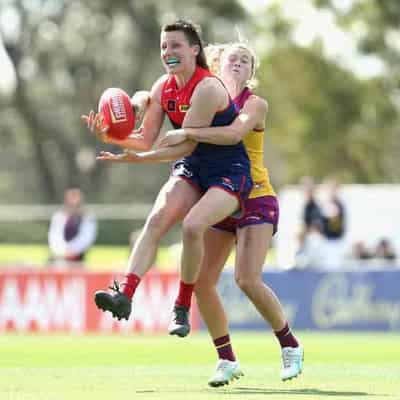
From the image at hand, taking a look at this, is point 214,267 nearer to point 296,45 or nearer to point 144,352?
point 144,352

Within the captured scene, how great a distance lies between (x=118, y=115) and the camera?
378 inches

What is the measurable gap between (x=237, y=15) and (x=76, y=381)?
1739 inches

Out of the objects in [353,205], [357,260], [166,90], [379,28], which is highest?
[379,28]

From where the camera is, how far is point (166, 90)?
32.1 feet

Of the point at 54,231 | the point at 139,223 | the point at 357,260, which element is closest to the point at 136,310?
the point at 54,231

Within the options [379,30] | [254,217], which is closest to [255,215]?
[254,217]

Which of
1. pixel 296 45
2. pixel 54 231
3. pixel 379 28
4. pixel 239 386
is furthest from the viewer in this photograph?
pixel 296 45

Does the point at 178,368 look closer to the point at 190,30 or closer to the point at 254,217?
the point at 254,217

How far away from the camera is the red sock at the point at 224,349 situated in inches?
392

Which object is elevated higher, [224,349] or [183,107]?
[183,107]

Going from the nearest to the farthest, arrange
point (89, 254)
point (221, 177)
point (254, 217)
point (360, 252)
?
point (221, 177), point (254, 217), point (360, 252), point (89, 254)

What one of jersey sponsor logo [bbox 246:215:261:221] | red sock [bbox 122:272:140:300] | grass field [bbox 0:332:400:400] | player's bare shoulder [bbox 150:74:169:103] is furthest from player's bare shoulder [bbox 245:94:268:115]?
grass field [bbox 0:332:400:400]

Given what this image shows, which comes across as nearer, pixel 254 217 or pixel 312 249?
pixel 254 217

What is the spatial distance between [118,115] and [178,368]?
111 inches
